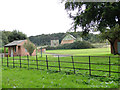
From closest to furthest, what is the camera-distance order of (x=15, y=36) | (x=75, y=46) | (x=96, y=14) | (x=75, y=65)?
(x=75, y=46), (x=75, y=65), (x=96, y=14), (x=15, y=36)

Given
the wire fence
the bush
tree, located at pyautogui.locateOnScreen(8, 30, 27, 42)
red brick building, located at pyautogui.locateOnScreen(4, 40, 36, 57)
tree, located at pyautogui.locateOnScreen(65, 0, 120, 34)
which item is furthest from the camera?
red brick building, located at pyautogui.locateOnScreen(4, 40, 36, 57)

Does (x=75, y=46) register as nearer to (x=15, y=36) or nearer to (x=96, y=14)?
(x=96, y=14)

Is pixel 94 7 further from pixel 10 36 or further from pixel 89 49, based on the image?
pixel 10 36

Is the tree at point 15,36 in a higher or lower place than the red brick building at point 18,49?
higher

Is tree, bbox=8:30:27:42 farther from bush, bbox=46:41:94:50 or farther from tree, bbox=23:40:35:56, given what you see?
bush, bbox=46:41:94:50

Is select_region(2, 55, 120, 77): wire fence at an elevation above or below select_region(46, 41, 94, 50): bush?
below

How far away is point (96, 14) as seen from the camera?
1012 centimetres

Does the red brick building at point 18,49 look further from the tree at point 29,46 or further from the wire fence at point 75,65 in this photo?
the wire fence at point 75,65

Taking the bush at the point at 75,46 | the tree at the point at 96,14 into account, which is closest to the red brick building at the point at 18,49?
the tree at the point at 96,14

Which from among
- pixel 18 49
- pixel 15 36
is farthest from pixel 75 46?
pixel 18 49

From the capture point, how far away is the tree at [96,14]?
917 cm

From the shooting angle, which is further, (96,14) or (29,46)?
(29,46)

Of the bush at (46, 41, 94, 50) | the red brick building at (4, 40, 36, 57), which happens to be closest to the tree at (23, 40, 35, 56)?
the red brick building at (4, 40, 36, 57)

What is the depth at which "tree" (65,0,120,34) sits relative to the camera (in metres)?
9.17
